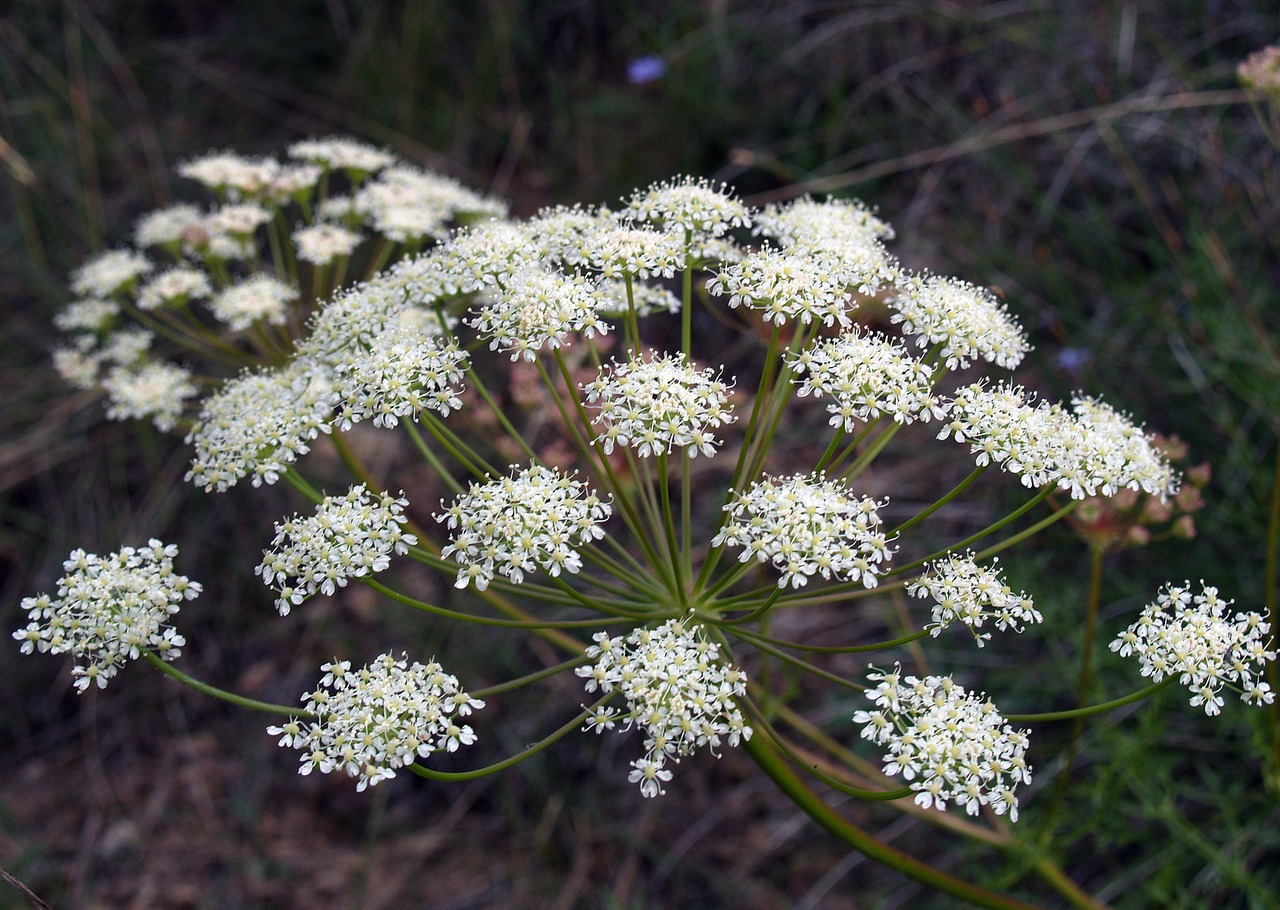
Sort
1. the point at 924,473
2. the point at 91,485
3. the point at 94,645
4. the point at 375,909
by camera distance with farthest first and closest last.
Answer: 1. the point at 91,485
2. the point at 924,473
3. the point at 375,909
4. the point at 94,645

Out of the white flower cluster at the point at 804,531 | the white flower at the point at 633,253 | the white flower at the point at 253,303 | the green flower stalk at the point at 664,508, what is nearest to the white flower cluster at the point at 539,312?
the green flower stalk at the point at 664,508

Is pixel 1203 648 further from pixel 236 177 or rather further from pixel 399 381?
pixel 236 177

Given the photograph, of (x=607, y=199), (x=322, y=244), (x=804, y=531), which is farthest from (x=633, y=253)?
(x=607, y=199)

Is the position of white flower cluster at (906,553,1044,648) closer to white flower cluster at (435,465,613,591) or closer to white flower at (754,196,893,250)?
white flower cluster at (435,465,613,591)

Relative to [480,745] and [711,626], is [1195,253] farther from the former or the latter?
[480,745]

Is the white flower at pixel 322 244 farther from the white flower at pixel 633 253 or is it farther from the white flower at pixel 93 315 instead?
the white flower at pixel 633 253

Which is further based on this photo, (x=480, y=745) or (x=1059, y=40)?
(x=1059, y=40)

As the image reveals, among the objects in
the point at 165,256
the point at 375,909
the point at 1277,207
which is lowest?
the point at 375,909

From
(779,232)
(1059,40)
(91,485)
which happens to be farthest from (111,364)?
(1059,40)
